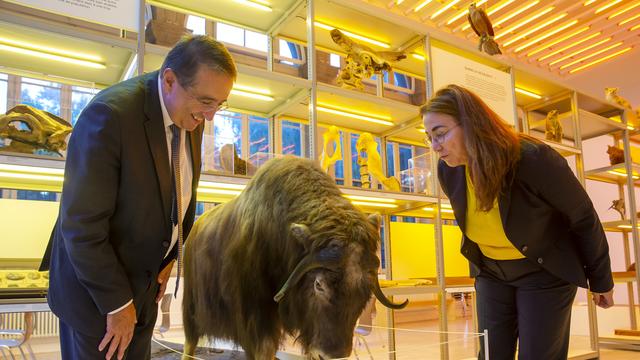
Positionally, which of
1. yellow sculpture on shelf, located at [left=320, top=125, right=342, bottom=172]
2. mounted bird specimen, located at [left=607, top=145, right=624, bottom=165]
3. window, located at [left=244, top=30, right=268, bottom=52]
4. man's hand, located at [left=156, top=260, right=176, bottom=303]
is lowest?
man's hand, located at [left=156, top=260, right=176, bottom=303]

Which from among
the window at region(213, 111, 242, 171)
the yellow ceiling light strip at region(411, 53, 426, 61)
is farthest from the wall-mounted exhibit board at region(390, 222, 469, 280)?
the window at region(213, 111, 242, 171)

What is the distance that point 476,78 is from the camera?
5.21m

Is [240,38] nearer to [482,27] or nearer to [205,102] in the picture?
[482,27]

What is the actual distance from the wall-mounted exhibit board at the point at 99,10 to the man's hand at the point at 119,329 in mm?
2148

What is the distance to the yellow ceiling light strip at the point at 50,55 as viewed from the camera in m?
3.17

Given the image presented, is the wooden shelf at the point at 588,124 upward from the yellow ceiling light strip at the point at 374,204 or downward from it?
upward

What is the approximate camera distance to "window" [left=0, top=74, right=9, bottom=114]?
2.90 meters

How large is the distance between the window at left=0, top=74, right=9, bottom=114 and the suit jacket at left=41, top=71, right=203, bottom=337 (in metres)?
1.56

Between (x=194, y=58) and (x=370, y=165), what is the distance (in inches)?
123

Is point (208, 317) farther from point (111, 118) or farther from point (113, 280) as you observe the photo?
point (111, 118)

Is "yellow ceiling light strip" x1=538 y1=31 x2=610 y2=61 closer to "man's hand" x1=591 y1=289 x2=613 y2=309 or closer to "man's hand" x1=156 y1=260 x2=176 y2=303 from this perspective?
"man's hand" x1=591 y1=289 x2=613 y2=309

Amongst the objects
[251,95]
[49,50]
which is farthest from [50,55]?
[251,95]

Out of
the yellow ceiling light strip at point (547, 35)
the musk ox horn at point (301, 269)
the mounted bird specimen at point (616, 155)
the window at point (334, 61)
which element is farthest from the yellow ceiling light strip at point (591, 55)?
the musk ox horn at point (301, 269)

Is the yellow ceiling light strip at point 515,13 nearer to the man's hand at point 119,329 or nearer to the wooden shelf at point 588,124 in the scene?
the wooden shelf at point 588,124
